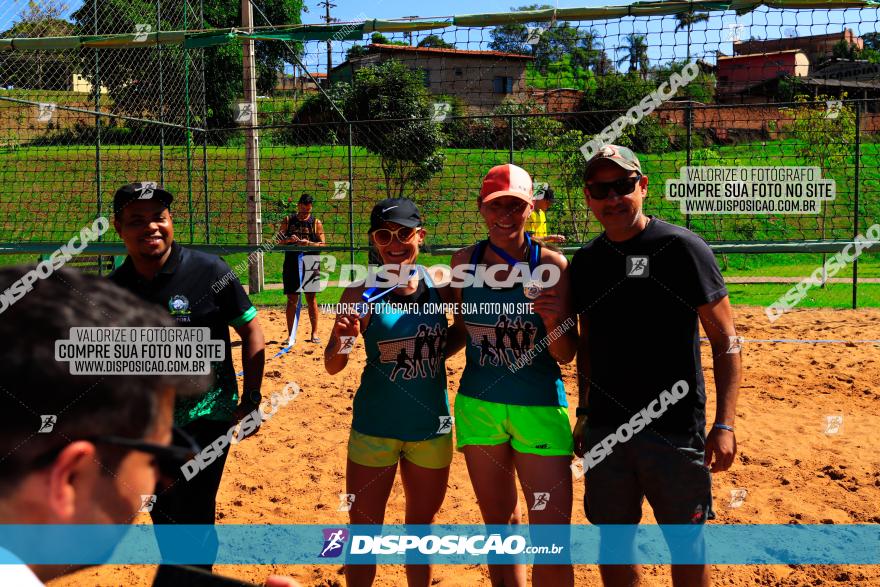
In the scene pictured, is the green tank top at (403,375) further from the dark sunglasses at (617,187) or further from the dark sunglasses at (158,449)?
the dark sunglasses at (158,449)

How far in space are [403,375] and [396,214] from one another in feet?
2.51

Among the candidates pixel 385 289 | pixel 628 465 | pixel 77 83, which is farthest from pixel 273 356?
pixel 77 83

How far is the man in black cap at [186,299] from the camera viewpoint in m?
3.27

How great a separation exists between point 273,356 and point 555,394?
6157 millimetres

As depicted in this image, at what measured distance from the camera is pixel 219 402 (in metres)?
3.40

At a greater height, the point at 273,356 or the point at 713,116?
the point at 713,116

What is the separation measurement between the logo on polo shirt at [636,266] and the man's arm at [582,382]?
0.32m

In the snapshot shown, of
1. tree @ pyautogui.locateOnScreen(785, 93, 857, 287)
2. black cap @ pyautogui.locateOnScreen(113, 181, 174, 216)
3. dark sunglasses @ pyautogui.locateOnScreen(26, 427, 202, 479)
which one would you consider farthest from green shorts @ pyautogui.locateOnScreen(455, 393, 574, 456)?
tree @ pyautogui.locateOnScreen(785, 93, 857, 287)

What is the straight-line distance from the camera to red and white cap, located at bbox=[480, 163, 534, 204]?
10.5ft

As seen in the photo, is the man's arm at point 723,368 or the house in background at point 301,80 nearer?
the man's arm at point 723,368

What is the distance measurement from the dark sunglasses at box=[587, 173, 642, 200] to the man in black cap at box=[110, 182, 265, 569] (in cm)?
186

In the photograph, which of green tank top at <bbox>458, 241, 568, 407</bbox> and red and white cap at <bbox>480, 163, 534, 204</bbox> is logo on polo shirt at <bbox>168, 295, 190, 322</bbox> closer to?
green tank top at <bbox>458, 241, 568, 407</bbox>

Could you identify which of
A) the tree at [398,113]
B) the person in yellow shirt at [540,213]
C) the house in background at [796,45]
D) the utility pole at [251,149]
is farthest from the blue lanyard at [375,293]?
the tree at [398,113]

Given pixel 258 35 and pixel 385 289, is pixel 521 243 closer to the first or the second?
pixel 385 289
